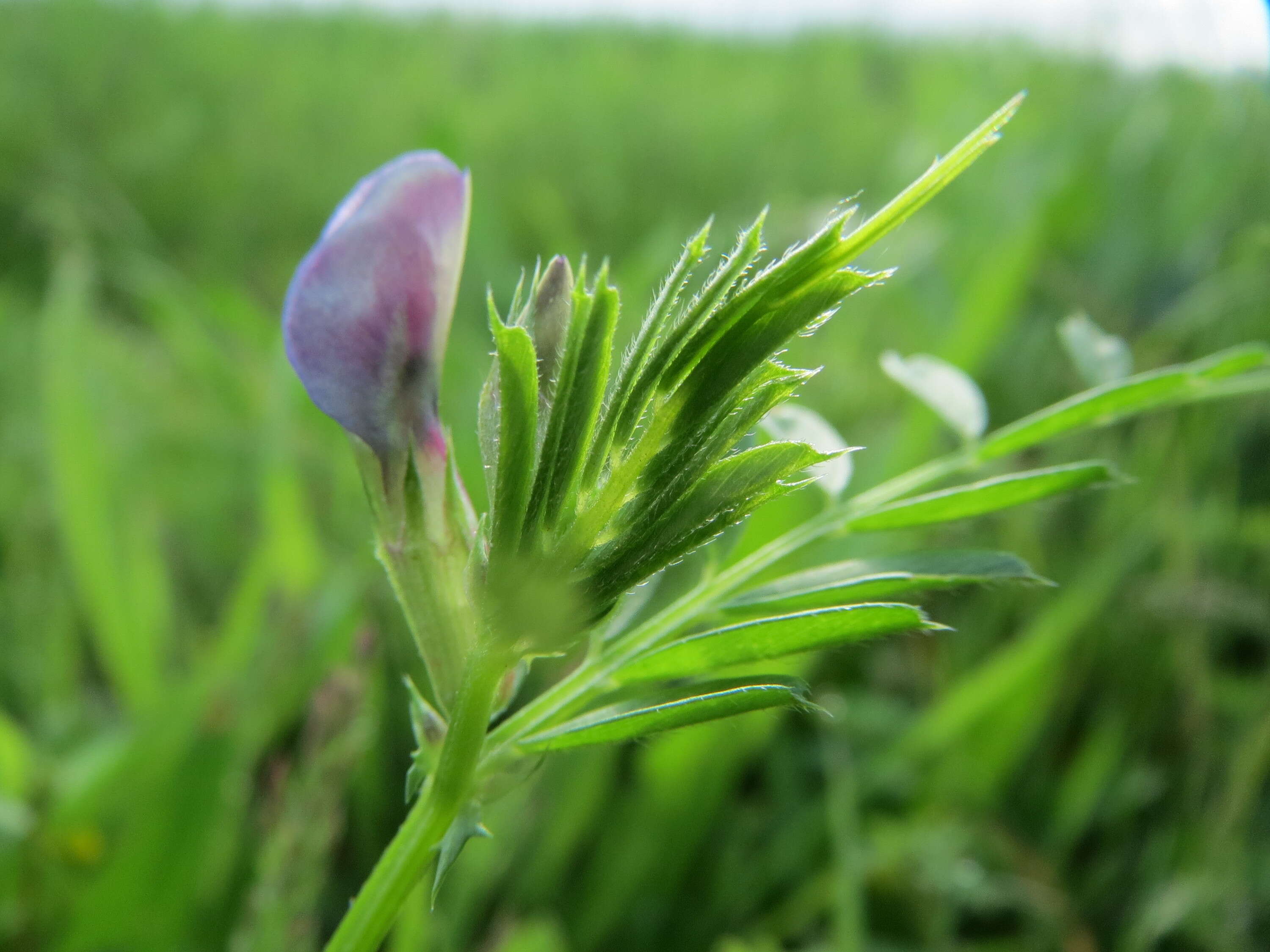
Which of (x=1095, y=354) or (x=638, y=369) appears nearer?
(x=638, y=369)

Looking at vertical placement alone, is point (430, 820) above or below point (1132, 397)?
below

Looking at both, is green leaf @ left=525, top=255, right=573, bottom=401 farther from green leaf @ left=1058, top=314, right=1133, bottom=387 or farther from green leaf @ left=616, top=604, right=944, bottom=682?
green leaf @ left=1058, top=314, right=1133, bottom=387

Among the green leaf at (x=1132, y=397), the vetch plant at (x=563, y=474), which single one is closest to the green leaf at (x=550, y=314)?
the vetch plant at (x=563, y=474)

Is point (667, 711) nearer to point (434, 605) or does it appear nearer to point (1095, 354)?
point (434, 605)

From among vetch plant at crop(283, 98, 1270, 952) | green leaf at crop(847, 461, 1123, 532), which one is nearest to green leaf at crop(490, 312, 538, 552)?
vetch plant at crop(283, 98, 1270, 952)

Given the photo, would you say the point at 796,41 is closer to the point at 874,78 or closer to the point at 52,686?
the point at 874,78

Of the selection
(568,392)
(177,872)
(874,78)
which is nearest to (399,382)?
(568,392)

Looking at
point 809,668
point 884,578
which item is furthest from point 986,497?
point 809,668
